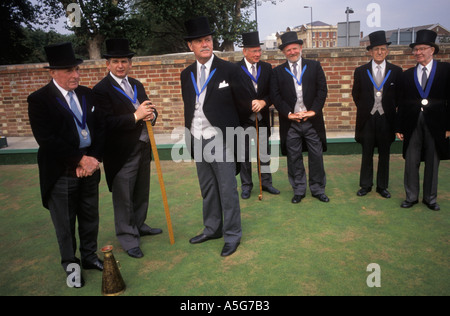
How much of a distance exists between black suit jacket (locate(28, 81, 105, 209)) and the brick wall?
19.4ft

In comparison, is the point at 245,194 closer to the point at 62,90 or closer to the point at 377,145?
the point at 377,145

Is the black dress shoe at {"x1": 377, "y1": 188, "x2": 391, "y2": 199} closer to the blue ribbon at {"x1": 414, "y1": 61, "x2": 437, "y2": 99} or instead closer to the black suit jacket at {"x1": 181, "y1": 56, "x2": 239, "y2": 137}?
the blue ribbon at {"x1": 414, "y1": 61, "x2": 437, "y2": 99}

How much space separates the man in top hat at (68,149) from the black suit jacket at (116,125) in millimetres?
190

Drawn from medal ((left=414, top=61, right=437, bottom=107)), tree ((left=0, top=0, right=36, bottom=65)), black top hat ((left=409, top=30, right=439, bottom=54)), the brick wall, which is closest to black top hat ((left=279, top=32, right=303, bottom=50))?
black top hat ((left=409, top=30, right=439, bottom=54))

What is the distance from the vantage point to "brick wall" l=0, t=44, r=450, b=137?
8.08 metres

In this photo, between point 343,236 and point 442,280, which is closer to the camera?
point 442,280

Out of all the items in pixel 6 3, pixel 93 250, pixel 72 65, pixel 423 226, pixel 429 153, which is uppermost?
pixel 6 3

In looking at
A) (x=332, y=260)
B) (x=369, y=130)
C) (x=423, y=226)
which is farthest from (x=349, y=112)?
(x=332, y=260)

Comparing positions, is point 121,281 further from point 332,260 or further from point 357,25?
point 357,25

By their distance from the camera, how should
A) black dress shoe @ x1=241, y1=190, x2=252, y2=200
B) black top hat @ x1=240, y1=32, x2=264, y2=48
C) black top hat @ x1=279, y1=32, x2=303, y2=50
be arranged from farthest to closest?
black dress shoe @ x1=241, y1=190, x2=252, y2=200
black top hat @ x1=240, y1=32, x2=264, y2=48
black top hat @ x1=279, y1=32, x2=303, y2=50

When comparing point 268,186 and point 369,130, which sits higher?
point 369,130

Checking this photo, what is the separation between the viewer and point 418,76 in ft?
13.7

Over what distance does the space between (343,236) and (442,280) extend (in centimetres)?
99

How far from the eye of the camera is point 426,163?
4297mm
